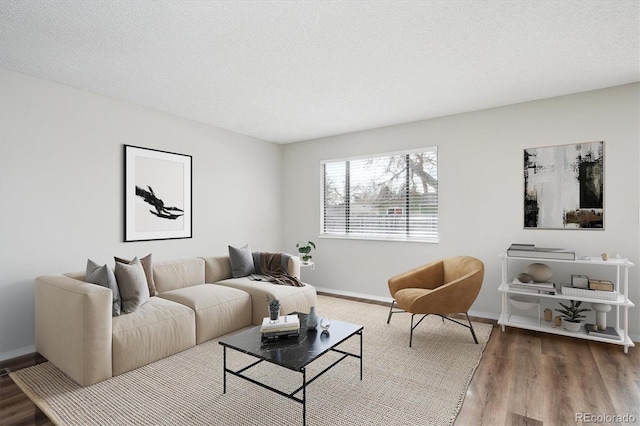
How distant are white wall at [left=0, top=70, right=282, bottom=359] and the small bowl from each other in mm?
3835

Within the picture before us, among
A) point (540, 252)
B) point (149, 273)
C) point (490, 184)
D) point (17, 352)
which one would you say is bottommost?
point (17, 352)

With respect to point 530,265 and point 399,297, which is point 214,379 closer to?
point 399,297

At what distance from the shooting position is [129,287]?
9.46ft

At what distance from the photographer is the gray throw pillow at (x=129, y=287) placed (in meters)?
2.86

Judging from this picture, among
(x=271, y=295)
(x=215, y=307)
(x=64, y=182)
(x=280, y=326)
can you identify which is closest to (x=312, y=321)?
(x=280, y=326)

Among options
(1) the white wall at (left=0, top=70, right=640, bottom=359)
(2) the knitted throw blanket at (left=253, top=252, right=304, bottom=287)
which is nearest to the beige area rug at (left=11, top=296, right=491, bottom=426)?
(1) the white wall at (left=0, top=70, right=640, bottom=359)

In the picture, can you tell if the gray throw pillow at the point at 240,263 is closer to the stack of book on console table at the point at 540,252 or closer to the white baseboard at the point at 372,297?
the white baseboard at the point at 372,297

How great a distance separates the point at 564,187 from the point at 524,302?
131 cm

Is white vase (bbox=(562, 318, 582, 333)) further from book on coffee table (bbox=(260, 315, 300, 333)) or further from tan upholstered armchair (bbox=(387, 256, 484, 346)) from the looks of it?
book on coffee table (bbox=(260, 315, 300, 333))

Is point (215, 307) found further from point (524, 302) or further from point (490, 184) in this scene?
point (490, 184)

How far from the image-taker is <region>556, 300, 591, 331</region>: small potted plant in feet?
10.6

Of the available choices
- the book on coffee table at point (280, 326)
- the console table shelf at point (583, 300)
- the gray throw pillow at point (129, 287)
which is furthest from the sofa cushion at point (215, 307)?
the console table shelf at point (583, 300)

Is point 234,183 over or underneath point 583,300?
over

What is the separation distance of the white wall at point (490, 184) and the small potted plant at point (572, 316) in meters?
0.37
